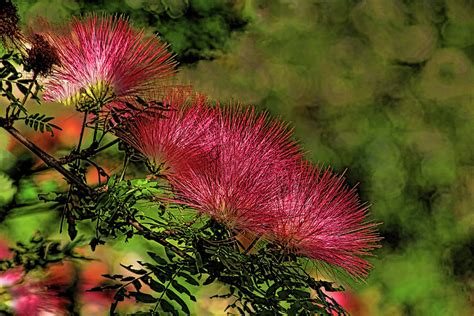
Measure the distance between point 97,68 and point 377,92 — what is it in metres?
0.61

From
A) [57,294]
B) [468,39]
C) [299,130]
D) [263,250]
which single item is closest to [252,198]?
[263,250]

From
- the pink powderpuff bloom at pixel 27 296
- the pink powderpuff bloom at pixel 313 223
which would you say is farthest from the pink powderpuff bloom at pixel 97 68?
the pink powderpuff bloom at pixel 27 296

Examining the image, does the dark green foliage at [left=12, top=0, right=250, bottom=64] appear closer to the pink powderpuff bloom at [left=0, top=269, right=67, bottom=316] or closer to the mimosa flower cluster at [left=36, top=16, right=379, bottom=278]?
the pink powderpuff bloom at [left=0, top=269, right=67, bottom=316]

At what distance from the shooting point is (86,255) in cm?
88

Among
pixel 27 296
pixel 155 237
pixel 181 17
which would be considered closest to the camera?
pixel 155 237

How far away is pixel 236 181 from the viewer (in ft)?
1.52

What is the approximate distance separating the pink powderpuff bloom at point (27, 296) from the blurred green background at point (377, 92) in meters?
0.33

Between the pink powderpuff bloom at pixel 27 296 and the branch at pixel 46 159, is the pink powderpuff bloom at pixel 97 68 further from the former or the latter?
the pink powderpuff bloom at pixel 27 296

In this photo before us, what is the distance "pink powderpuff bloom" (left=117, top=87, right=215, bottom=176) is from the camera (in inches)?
19.4

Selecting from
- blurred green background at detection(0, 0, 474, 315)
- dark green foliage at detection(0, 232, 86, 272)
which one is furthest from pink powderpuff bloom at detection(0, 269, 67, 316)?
blurred green background at detection(0, 0, 474, 315)

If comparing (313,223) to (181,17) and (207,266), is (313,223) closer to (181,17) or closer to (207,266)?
(207,266)

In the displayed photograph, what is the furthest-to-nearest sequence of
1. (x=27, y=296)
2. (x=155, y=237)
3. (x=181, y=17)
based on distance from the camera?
(x=181, y=17)
(x=27, y=296)
(x=155, y=237)

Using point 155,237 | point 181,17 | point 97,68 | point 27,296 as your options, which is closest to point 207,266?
point 155,237

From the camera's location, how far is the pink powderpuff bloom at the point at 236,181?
1.51 feet
